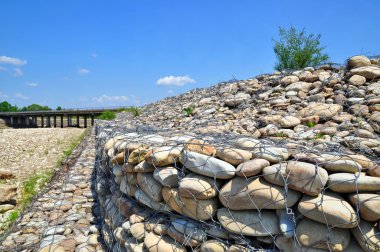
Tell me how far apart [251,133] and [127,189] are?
2056 mm

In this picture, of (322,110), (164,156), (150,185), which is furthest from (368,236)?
(322,110)

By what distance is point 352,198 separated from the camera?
1634mm

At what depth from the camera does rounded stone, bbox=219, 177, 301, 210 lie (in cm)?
174

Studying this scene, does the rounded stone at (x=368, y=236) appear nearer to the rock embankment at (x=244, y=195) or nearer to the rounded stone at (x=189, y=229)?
the rock embankment at (x=244, y=195)

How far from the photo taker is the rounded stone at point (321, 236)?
1.62 m

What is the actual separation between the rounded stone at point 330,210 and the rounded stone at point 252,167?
300 millimetres

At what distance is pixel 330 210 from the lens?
5.24ft

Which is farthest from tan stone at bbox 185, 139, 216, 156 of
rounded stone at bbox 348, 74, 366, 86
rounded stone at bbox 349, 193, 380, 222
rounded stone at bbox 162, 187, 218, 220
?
rounded stone at bbox 348, 74, 366, 86

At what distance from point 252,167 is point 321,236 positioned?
1.74ft

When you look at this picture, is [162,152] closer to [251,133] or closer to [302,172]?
[302,172]

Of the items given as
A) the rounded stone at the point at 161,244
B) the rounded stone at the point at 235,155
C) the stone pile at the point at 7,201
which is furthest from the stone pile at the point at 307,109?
the stone pile at the point at 7,201

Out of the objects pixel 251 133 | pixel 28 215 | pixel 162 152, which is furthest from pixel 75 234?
pixel 251 133

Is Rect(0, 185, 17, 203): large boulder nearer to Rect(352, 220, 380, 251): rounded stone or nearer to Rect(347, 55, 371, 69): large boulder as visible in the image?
Rect(352, 220, 380, 251): rounded stone

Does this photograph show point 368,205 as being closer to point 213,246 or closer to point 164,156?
point 213,246
